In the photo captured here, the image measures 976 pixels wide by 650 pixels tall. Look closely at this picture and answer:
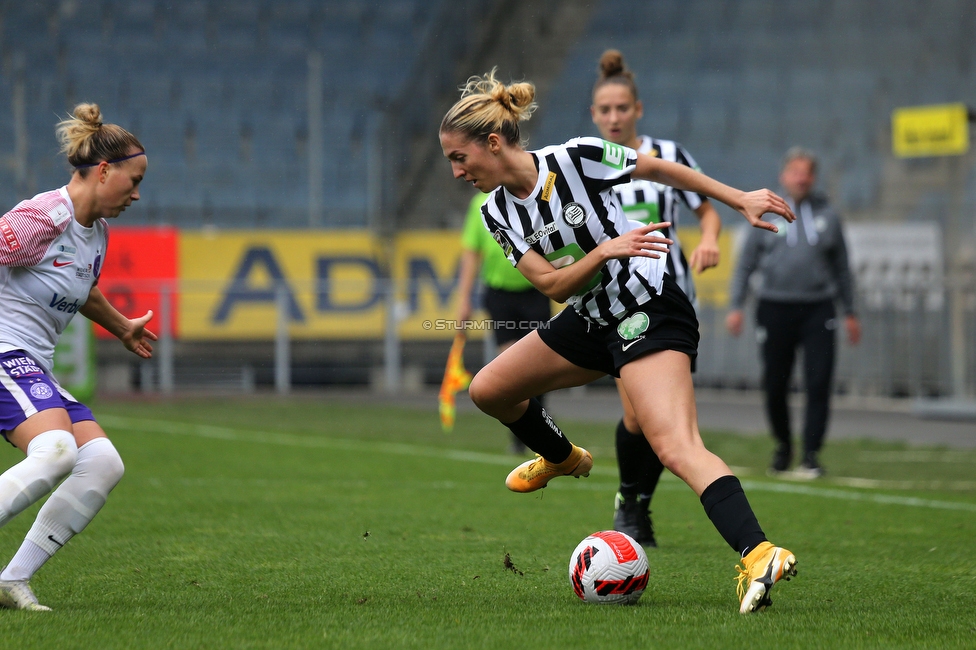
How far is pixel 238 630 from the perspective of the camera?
11.5 ft

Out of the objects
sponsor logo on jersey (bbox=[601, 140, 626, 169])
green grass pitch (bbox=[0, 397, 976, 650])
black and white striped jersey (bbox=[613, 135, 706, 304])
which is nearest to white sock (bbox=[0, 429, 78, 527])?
green grass pitch (bbox=[0, 397, 976, 650])

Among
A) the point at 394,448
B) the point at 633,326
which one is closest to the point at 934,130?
the point at 394,448

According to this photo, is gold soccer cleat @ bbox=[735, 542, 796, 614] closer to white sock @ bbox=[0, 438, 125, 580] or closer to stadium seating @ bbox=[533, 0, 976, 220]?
white sock @ bbox=[0, 438, 125, 580]

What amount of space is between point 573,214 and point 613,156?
25cm

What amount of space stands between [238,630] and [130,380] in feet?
43.7

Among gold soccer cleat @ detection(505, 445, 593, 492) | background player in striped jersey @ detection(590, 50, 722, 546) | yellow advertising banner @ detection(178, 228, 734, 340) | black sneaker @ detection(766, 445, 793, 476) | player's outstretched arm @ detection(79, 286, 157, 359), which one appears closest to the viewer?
player's outstretched arm @ detection(79, 286, 157, 359)

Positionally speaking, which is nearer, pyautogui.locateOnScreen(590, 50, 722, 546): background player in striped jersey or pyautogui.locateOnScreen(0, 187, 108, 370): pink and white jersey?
pyautogui.locateOnScreen(0, 187, 108, 370): pink and white jersey

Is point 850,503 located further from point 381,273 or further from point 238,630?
point 381,273

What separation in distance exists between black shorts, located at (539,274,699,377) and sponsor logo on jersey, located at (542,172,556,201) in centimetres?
48

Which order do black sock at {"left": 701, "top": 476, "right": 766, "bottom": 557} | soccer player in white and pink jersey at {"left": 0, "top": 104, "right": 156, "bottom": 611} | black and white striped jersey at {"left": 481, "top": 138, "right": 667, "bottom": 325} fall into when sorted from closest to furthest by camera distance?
black sock at {"left": 701, "top": 476, "right": 766, "bottom": 557}
soccer player in white and pink jersey at {"left": 0, "top": 104, "right": 156, "bottom": 611}
black and white striped jersey at {"left": 481, "top": 138, "right": 667, "bottom": 325}

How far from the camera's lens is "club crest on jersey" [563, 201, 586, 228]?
4102 mm

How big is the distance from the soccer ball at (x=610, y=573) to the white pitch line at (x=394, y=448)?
3246 mm

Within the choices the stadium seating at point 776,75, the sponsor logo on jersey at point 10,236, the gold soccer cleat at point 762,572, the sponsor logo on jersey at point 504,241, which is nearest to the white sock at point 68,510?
the sponsor logo on jersey at point 10,236

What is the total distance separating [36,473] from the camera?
3.77 metres
